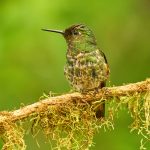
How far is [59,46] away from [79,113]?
342 centimetres

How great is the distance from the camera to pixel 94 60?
947 cm

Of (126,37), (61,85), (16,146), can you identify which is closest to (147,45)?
(126,37)

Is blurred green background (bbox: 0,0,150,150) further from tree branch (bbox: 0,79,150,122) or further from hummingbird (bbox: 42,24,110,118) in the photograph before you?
tree branch (bbox: 0,79,150,122)

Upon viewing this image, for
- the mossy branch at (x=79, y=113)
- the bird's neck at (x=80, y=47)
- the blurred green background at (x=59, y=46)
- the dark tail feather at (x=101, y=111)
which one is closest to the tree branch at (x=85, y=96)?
the mossy branch at (x=79, y=113)

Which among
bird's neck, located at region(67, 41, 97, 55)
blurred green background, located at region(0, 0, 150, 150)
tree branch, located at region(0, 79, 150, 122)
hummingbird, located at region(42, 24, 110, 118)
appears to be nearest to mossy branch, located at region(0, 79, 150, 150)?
tree branch, located at region(0, 79, 150, 122)

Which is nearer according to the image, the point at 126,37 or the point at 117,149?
the point at 117,149

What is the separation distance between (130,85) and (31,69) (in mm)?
4346

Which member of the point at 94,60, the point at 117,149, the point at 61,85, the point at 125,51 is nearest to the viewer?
the point at 94,60

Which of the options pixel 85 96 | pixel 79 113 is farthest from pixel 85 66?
pixel 79 113

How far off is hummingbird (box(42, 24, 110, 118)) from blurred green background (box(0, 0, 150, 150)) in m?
2.62

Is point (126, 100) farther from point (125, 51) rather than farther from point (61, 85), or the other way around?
point (125, 51)

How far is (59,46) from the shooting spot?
1238 cm

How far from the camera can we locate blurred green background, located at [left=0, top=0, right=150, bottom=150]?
1238 cm

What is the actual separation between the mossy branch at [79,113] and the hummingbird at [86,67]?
14cm
